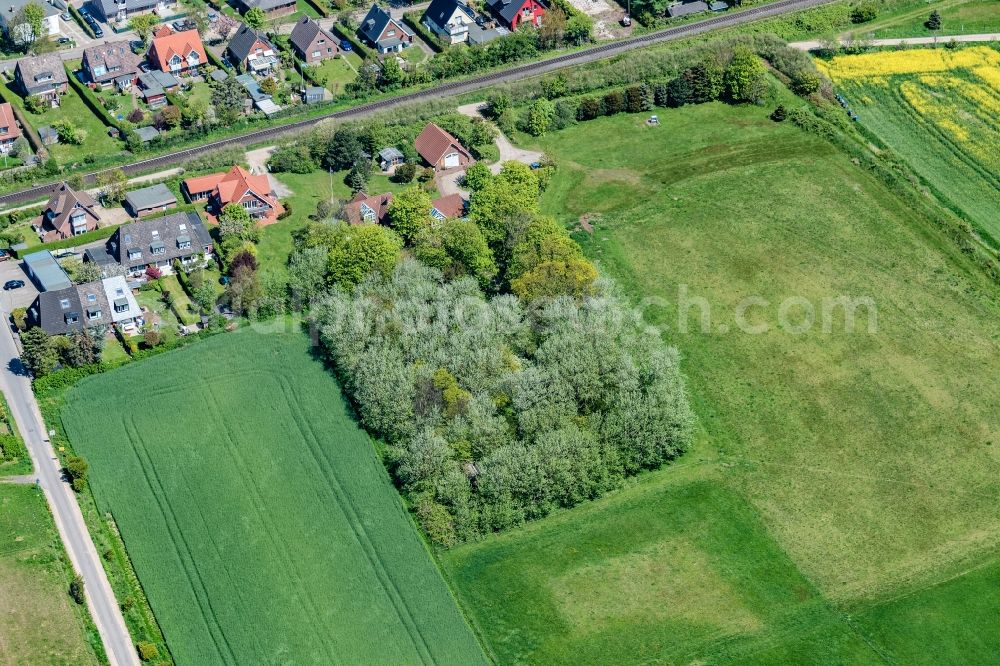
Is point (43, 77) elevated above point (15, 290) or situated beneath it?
elevated above

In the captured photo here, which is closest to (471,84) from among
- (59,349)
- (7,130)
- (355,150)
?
(355,150)

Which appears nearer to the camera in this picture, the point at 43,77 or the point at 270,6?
the point at 43,77

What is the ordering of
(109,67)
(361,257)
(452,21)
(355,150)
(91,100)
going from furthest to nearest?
(452,21)
(109,67)
(91,100)
(355,150)
(361,257)

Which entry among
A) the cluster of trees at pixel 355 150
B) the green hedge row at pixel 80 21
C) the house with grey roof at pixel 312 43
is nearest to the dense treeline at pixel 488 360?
the cluster of trees at pixel 355 150

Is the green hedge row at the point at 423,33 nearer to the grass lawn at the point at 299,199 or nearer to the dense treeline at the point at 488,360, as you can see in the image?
the grass lawn at the point at 299,199

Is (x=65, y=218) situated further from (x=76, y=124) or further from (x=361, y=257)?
(x=361, y=257)

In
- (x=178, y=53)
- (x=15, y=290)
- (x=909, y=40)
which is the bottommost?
(x=15, y=290)

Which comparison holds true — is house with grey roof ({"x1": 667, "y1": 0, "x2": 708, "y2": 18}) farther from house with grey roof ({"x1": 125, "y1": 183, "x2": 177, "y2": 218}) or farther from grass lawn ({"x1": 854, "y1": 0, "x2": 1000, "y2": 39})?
house with grey roof ({"x1": 125, "y1": 183, "x2": 177, "y2": 218})
